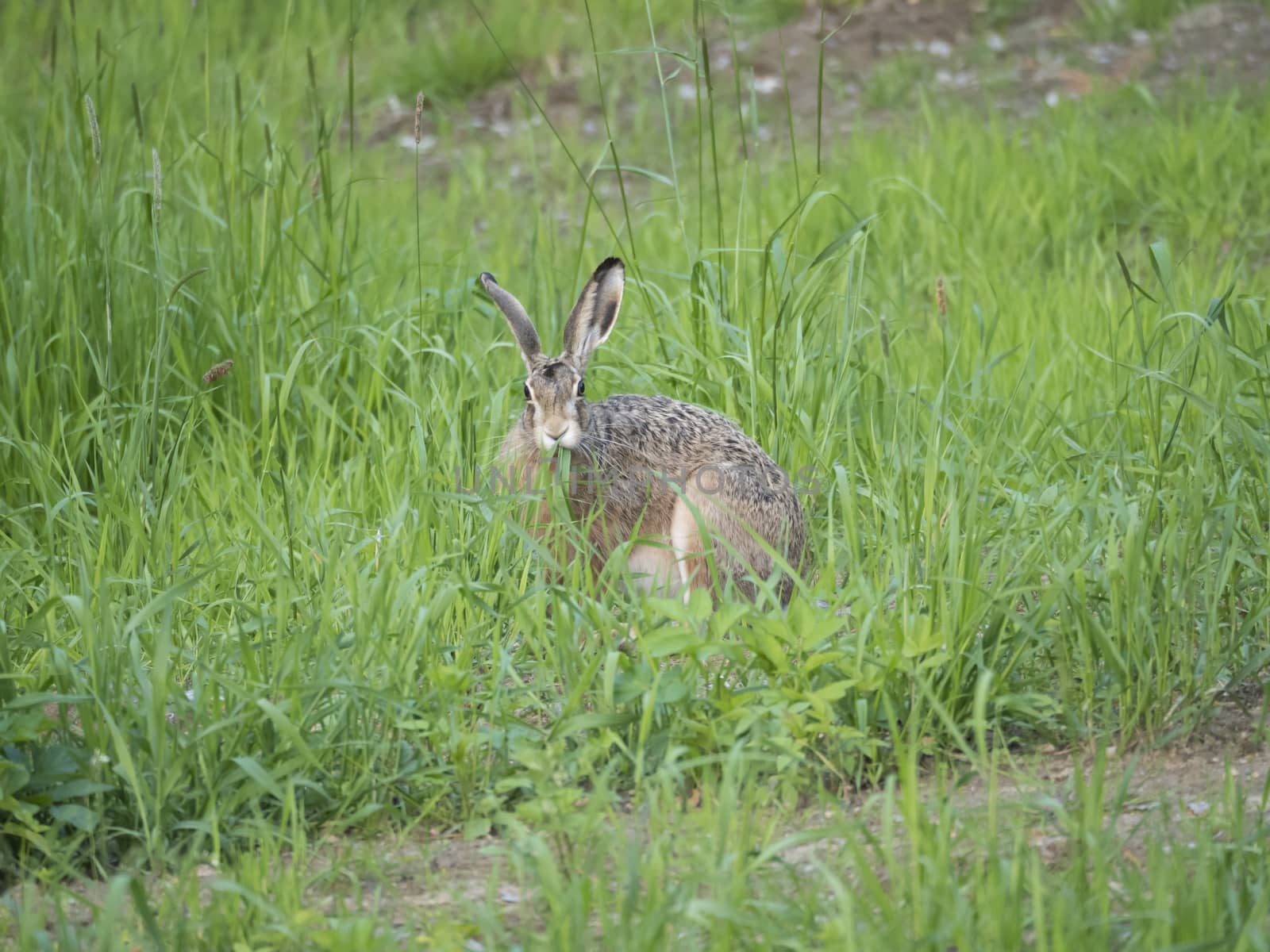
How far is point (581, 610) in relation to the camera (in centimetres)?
327

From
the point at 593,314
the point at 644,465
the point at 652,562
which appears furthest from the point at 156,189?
the point at 652,562

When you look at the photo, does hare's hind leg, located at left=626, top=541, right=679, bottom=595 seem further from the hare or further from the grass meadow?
the grass meadow

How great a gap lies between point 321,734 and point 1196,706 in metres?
1.84

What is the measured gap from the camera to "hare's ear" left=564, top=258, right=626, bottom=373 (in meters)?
4.14

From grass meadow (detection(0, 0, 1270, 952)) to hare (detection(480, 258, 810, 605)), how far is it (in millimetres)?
175

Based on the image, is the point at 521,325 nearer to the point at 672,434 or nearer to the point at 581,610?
the point at 672,434

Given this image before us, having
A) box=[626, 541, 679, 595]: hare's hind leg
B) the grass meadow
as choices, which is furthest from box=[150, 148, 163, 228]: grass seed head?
box=[626, 541, 679, 595]: hare's hind leg

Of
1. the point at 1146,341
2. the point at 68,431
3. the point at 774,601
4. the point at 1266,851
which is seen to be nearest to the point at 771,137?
the point at 1146,341

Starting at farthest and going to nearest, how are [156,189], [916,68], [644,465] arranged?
[916,68] → [644,465] → [156,189]

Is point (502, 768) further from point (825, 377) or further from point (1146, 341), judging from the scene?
point (1146, 341)

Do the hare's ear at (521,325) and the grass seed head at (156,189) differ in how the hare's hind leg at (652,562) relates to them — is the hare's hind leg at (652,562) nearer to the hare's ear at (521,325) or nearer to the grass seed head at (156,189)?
the hare's ear at (521,325)

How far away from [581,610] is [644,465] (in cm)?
98

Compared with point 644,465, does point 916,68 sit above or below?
above

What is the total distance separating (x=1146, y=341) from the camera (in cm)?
529
